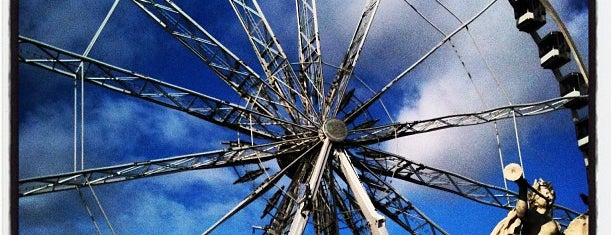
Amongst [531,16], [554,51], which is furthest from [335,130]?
→ [554,51]

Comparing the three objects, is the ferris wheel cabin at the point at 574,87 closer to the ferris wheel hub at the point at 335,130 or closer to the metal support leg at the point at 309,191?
the metal support leg at the point at 309,191

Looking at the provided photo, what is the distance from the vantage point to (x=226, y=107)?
1981cm

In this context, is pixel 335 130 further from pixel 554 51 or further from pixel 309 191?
pixel 554 51

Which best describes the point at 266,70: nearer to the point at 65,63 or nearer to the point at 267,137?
the point at 267,137

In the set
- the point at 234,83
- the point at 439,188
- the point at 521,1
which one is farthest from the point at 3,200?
the point at 439,188

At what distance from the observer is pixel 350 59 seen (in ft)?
75.3

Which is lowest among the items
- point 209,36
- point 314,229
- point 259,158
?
point 314,229

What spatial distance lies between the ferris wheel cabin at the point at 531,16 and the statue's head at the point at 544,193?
180 inches

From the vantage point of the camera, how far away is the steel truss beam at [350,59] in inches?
870

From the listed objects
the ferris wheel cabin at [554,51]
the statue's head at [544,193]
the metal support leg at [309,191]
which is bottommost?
the statue's head at [544,193]

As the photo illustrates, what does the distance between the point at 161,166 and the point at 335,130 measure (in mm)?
4667

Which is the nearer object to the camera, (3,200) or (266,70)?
(3,200)

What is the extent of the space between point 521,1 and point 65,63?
929cm

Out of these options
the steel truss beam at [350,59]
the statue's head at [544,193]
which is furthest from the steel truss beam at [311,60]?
the statue's head at [544,193]
